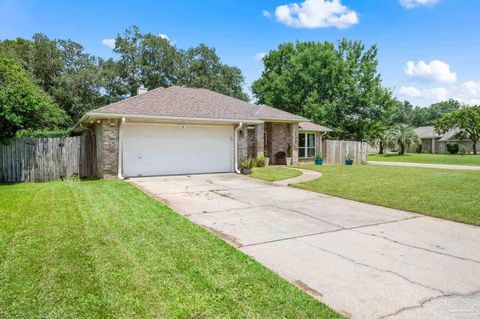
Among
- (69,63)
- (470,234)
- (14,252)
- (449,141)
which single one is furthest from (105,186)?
(449,141)

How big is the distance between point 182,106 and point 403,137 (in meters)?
28.6

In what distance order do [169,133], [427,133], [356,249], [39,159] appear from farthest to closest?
[427,133] < [169,133] < [39,159] < [356,249]

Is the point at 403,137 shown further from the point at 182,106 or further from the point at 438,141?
the point at 182,106

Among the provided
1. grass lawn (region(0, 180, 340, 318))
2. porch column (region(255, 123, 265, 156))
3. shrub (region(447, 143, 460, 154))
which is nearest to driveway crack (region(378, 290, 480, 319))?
grass lawn (region(0, 180, 340, 318))

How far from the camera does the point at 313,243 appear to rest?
17.1 feet

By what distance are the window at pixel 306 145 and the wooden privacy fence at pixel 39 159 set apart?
14467 millimetres

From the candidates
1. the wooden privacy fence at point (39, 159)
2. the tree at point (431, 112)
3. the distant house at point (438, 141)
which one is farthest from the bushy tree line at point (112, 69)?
the tree at point (431, 112)

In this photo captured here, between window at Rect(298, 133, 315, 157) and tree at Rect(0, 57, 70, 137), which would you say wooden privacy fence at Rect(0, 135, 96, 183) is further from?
window at Rect(298, 133, 315, 157)

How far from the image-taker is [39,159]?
12312mm

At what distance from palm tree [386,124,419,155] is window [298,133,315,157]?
1655 centimetres

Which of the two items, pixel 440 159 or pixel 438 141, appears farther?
pixel 438 141

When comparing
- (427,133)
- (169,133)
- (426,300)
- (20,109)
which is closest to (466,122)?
(427,133)

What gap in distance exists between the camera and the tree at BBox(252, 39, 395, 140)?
107ft

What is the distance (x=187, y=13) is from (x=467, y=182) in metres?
14.2
